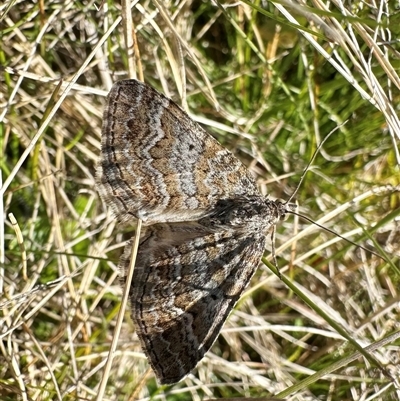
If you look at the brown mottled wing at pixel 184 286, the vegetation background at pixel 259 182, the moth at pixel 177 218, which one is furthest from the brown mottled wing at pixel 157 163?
the vegetation background at pixel 259 182

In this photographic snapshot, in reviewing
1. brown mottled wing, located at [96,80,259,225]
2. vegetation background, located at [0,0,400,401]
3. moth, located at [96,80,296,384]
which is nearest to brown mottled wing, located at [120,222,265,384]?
moth, located at [96,80,296,384]

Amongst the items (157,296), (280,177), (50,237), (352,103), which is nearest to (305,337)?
(280,177)

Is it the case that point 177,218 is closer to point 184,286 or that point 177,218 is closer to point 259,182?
point 184,286

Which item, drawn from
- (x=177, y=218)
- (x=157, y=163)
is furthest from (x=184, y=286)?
(x=157, y=163)

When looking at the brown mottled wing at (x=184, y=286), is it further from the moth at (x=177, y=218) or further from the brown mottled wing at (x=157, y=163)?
the brown mottled wing at (x=157, y=163)

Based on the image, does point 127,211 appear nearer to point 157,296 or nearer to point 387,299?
point 157,296

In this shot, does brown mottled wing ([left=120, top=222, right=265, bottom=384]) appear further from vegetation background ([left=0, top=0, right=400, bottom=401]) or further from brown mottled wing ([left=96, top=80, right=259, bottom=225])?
vegetation background ([left=0, top=0, right=400, bottom=401])
